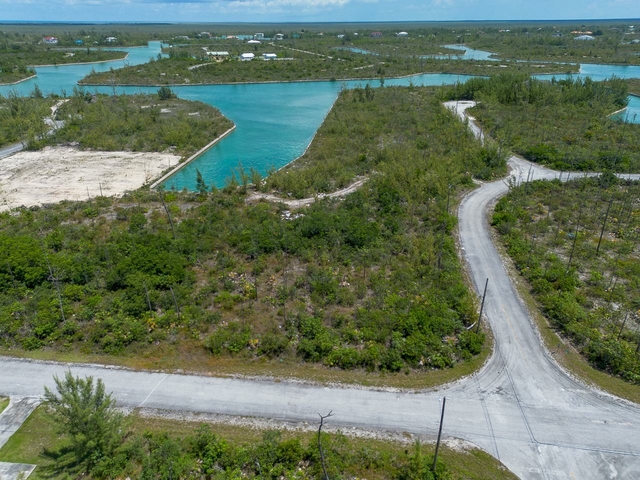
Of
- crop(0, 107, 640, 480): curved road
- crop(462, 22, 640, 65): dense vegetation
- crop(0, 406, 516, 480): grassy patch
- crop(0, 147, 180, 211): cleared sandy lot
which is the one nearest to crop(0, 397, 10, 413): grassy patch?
crop(0, 107, 640, 480): curved road

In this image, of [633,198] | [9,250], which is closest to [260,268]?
[9,250]

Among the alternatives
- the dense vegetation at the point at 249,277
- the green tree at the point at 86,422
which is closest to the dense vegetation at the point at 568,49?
the dense vegetation at the point at 249,277

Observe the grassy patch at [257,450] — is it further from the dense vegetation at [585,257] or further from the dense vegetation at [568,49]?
the dense vegetation at [568,49]

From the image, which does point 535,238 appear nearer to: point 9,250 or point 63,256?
point 63,256

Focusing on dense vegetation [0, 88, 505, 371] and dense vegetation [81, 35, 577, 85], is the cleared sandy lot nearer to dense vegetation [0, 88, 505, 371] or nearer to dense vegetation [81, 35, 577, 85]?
dense vegetation [0, 88, 505, 371]

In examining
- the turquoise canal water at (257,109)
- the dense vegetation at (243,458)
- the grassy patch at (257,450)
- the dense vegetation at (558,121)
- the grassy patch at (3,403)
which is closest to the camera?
the dense vegetation at (243,458)

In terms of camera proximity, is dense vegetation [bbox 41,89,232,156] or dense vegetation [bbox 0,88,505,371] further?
dense vegetation [bbox 41,89,232,156]

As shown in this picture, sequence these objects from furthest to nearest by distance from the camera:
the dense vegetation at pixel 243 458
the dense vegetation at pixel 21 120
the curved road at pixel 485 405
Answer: the dense vegetation at pixel 21 120, the curved road at pixel 485 405, the dense vegetation at pixel 243 458
